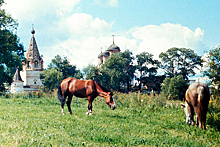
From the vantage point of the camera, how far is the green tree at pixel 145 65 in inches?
2712

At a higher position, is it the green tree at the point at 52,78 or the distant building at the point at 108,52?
the distant building at the point at 108,52

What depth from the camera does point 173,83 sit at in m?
39.6

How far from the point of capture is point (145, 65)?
232 feet

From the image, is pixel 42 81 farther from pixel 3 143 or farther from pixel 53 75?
pixel 3 143

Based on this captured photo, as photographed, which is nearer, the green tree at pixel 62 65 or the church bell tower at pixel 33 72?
the church bell tower at pixel 33 72

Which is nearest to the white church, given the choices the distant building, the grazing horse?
the distant building

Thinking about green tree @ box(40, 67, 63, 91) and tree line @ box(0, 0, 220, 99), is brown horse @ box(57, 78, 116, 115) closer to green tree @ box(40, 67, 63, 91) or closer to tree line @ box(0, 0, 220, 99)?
tree line @ box(0, 0, 220, 99)

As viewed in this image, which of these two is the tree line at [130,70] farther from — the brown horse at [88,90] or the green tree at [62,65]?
the brown horse at [88,90]

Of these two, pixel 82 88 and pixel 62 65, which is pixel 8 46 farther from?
pixel 62 65

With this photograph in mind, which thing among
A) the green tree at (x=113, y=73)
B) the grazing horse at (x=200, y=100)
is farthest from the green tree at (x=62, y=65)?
the grazing horse at (x=200, y=100)

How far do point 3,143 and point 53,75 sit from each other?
60139 millimetres

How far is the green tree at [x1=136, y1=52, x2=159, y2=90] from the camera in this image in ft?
226

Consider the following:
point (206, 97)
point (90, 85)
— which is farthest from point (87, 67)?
point (206, 97)

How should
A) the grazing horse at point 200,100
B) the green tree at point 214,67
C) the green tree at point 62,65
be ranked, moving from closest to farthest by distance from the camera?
the grazing horse at point 200,100, the green tree at point 214,67, the green tree at point 62,65
